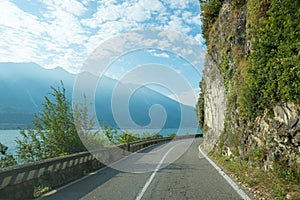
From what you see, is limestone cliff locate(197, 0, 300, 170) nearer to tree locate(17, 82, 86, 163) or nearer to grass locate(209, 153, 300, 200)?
grass locate(209, 153, 300, 200)

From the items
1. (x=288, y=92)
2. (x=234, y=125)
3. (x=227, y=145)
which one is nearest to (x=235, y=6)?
(x=234, y=125)

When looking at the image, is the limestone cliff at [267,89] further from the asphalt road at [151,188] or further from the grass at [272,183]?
the asphalt road at [151,188]

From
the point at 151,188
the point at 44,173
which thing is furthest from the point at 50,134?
the point at 151,188

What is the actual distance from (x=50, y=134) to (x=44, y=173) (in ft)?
14.6

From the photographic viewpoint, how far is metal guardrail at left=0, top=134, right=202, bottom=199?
561 centimetres

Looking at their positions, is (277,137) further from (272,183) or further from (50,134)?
(50,134)

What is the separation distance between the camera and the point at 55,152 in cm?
1127

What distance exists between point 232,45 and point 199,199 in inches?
405

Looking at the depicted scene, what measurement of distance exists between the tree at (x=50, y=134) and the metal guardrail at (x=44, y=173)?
1456mm

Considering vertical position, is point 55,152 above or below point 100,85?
below

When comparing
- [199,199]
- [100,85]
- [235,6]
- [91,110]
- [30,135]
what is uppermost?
[235,6]

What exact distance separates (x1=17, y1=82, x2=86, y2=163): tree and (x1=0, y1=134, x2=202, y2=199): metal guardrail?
146 centimetres

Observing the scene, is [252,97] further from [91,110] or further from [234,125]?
[91,110]

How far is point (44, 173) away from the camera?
280 inches
